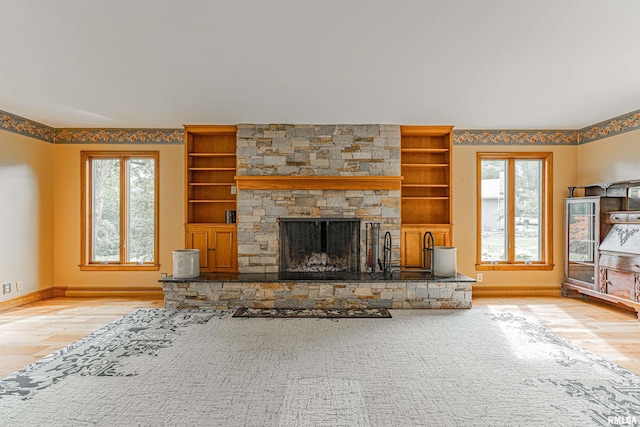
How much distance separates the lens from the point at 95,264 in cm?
580

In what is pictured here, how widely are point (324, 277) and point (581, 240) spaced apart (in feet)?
12.7

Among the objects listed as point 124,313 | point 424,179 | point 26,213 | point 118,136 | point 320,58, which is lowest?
point 124,313

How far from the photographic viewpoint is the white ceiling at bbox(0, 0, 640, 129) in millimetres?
2441

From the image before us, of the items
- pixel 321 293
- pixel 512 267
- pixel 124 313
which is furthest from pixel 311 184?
pixel 512 267

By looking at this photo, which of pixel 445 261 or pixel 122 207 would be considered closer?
pixel 445 261

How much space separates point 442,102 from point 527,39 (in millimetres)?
1610

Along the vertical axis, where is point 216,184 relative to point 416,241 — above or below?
above

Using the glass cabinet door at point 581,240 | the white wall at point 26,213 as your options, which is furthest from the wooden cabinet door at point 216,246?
the glass cabinet door at point 581,240

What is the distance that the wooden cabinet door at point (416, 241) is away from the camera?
5617mm

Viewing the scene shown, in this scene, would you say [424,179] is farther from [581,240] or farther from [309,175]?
[581,240]

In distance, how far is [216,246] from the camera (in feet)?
18.5

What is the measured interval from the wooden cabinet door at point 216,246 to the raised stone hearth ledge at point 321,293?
2.31 feet

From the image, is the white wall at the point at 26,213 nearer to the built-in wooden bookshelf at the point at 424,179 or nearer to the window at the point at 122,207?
the window at the point at 122,207

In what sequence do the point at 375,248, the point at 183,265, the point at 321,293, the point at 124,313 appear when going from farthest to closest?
the point at 375,248
the point at 183,265
the point at 321,293
the point at 124,313
